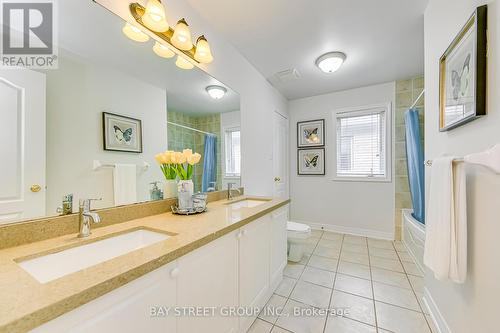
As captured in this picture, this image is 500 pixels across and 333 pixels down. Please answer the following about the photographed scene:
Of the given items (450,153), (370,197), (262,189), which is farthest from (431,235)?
(370,197)

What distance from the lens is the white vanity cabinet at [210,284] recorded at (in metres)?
0.87

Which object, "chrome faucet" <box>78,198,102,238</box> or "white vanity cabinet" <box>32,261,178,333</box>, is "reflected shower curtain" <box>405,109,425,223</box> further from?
"chrome faucet" <box>78,198,102,238</box>

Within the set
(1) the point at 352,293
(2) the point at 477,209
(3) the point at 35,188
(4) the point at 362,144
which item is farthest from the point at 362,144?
(3) the point at 35,188

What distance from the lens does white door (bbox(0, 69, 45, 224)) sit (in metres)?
0.80

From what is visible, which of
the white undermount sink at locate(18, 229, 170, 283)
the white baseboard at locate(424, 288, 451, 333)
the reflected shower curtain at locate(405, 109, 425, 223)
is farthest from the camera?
the reflected shower curtain at locate(405, 109, 425, 223)

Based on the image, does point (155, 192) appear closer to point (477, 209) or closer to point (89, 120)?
point (89, 120)

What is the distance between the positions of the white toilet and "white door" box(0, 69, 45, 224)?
2.10 m

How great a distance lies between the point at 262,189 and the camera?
2.70m

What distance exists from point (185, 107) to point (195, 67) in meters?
0.35

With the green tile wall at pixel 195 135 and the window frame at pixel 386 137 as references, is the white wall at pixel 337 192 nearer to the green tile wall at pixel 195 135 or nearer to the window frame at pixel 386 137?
the window frame at pixel 386 137

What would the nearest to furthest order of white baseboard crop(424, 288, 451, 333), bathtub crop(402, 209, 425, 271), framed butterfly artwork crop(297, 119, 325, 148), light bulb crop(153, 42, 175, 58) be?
1. white baseboard crop(424, 288, 451, 333)
2. light bulb crop(153, 42, 175, 58)
3. bathtub crop(402, 209, 425, 271)
4. framed butterfly artwork crop(297, 119, 325, 148)

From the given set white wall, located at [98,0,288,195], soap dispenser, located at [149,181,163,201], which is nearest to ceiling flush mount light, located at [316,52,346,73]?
white wall, located at [98,0,288,195]

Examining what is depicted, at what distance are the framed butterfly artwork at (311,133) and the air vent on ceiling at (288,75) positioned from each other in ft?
3.16

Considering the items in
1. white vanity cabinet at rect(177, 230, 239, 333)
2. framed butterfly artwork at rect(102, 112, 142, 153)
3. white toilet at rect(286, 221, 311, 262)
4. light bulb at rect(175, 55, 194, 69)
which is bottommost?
white toilet at rect(286, 221, 311, 262)
